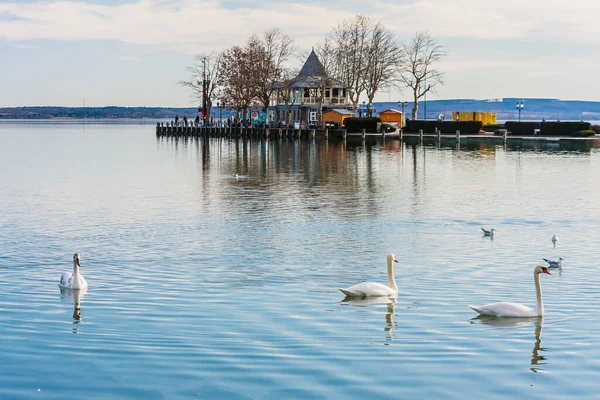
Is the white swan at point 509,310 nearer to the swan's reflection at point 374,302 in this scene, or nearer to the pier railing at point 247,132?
the swan's reflection at point 374,302

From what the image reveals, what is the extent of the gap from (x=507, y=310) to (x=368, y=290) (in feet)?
9.57

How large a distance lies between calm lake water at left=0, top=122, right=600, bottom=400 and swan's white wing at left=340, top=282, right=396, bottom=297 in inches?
12.3

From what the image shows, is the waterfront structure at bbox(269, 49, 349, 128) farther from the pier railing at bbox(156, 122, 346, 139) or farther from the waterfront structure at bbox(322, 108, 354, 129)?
the pier railing at bbox(156, 122, 346, 139)

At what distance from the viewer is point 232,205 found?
34938mm

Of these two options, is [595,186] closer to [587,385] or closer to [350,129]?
[587,385]

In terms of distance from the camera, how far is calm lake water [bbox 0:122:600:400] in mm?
11836

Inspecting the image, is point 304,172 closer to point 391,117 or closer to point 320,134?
point 320,134

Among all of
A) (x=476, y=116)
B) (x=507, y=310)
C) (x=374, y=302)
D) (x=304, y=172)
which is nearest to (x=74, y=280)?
(x=374, y=302)

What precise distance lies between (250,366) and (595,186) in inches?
1375

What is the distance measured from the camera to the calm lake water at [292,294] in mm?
11836

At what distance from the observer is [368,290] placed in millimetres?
16969

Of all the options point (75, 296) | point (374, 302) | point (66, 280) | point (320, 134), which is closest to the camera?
point (374, 302)

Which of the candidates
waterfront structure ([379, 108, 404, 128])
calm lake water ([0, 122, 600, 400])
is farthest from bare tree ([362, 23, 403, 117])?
calm lake water ([0, 122, 600, 400])

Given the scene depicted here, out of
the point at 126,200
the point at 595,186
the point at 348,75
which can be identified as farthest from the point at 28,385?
the point at 348,75
